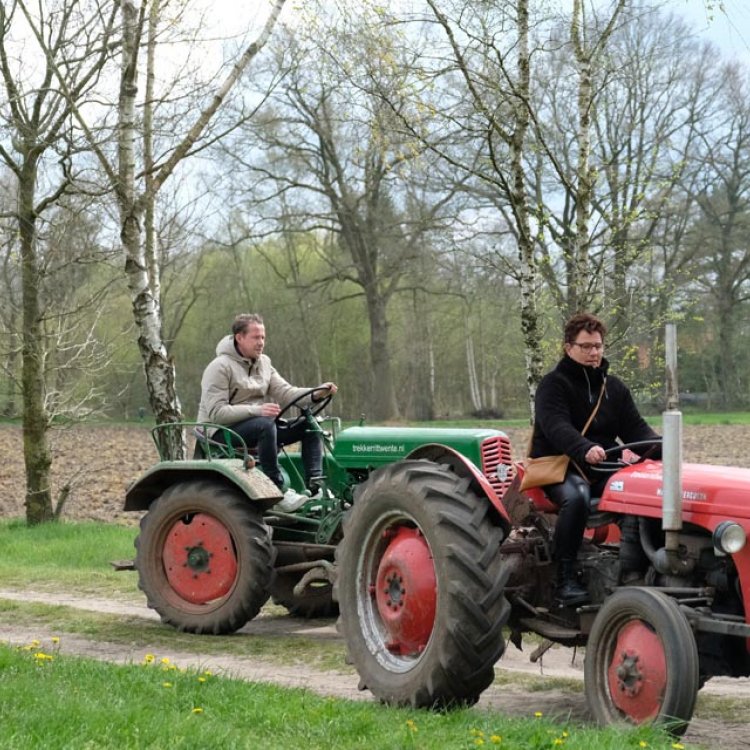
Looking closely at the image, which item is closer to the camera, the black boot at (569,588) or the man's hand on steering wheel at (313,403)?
the black boot at (569,588)

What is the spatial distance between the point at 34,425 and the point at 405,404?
33867mm

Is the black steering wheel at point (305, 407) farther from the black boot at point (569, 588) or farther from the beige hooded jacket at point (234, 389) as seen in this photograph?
the black boot at point (569, 588)

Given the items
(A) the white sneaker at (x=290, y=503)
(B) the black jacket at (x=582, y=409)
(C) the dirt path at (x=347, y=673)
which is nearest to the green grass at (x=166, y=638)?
(C) the dirt path at (x=347, y=673)

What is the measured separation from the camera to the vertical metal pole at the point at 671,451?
4664mm

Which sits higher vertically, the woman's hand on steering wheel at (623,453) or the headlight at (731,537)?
the woman's hand on steering wheel at (623,453)

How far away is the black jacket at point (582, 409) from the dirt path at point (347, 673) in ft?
4.28

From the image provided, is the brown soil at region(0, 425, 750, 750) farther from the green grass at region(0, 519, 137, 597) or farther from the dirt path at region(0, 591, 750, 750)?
the green grass at region(0, 519, 137, 597)

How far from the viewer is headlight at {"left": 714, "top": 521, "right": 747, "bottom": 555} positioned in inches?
193

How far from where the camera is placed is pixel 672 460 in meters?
4.88

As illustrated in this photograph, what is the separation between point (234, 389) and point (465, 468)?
3278mm

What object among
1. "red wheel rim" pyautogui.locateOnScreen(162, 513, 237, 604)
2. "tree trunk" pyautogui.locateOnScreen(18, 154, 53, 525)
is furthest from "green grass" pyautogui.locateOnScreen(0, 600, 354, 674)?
"tree trunk" pyautogui.locateOnScreen(18, 154, 53, 525)

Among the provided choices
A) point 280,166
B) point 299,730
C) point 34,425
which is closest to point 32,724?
point 299,730

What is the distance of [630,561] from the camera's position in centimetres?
557

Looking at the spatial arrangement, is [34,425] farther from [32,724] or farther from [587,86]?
[32,724]
